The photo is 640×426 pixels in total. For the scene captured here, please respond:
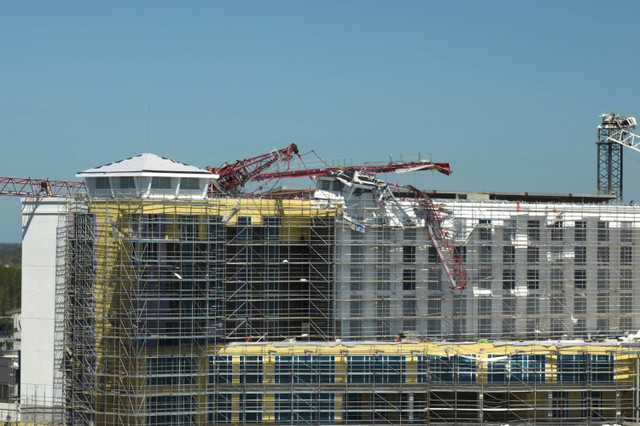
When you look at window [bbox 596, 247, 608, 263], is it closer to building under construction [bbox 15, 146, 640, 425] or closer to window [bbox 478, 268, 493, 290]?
building under construction [bbox 15, 146, 640, 425]

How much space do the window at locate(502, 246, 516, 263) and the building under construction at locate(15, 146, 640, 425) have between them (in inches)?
3.7

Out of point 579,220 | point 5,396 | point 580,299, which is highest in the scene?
point 579,220

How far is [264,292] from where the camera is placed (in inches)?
3802

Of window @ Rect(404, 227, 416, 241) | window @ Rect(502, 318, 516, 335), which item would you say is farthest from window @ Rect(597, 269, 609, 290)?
window @ Rect(404, 227, 416, 241)

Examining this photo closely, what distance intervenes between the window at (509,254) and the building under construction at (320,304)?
0.09 meters

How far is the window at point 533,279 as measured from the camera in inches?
4038

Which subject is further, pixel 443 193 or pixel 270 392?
pixel 443 193

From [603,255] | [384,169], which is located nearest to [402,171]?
[384,169]

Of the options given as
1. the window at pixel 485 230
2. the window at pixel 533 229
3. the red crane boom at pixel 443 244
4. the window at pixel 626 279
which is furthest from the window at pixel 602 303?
the red crane boom at pixel 443 244

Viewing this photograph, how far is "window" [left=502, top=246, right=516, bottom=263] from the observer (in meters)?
102

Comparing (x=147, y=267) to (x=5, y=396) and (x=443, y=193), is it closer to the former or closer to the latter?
(x=5, y=396)

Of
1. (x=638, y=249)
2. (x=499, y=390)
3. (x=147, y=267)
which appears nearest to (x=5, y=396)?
(x=147, y=267)

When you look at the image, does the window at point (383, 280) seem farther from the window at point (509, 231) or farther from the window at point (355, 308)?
the window at point (509, 231)

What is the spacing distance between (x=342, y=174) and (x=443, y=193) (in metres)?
14.5
